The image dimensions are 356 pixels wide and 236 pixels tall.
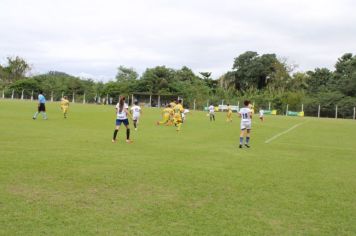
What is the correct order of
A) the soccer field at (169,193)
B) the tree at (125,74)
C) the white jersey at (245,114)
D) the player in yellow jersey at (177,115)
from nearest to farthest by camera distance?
the soccer field at (169,193), the white jersey at (245,114), the player in yellow jersey at (177,115), the tree at (125,74)

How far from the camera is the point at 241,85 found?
85562 millimetres

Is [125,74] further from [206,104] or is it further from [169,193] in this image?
[169,193]

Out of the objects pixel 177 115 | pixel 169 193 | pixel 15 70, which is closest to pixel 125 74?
pixel 15 70

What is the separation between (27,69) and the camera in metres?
92.4

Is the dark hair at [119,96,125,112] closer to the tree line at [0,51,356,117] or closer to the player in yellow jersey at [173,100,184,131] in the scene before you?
the player in yellow jersey at [173,100,184,131]

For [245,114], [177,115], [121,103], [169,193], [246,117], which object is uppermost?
[121,103]

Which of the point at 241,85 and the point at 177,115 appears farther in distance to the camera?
the point at 241,85

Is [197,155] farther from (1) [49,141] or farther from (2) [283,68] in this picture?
(2) [283,68]

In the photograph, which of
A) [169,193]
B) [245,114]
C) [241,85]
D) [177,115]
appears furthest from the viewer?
[241,85]

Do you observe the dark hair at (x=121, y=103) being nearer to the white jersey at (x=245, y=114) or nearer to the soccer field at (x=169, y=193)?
the soccer field at (x=169, y=193)

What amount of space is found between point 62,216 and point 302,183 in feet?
16.5

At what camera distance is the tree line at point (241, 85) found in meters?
68.6

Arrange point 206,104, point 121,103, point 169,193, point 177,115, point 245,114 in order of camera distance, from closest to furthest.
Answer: point 169,193 → point 121,103 → point 245,114 → point 177,115 → point 206,104

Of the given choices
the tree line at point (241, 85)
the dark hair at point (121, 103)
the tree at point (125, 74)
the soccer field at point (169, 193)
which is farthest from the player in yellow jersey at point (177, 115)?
the tree at point (125, 74)
